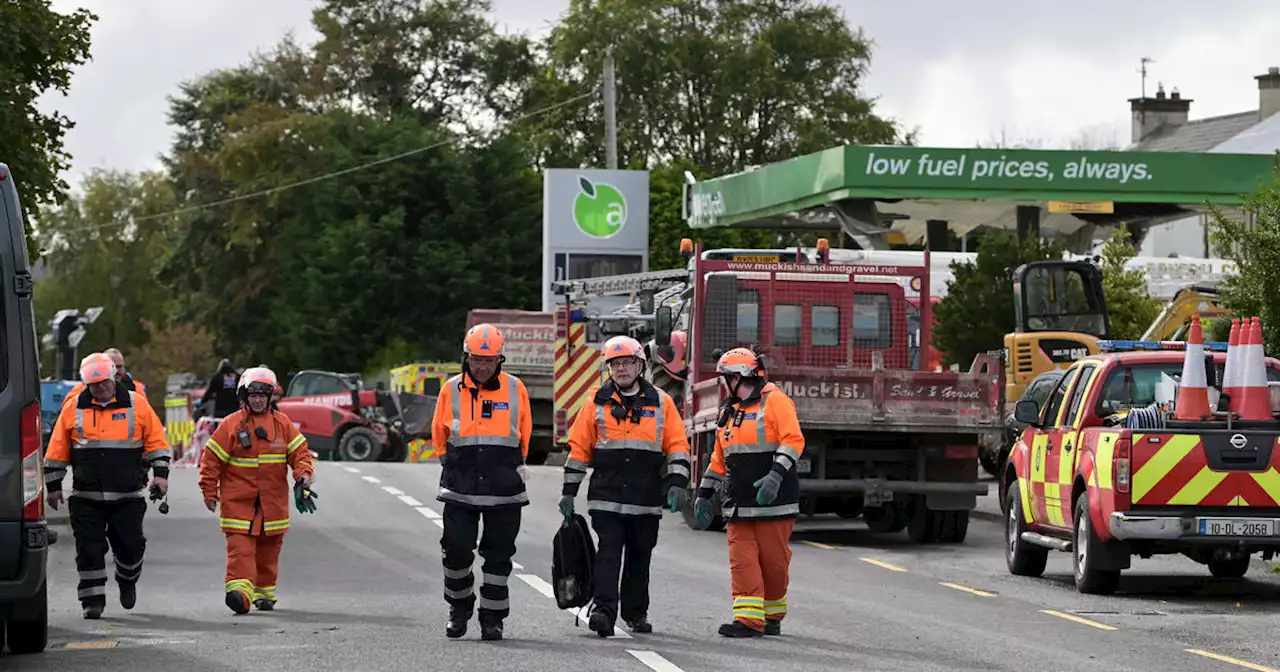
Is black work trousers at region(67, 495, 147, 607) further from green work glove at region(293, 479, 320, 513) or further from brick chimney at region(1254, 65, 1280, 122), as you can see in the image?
brick chimney at region(1254, 65, 1280, 122)

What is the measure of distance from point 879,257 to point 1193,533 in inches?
793

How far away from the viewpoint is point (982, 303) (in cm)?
3184

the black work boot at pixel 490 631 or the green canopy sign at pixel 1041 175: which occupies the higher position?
the green canopy sign at pixel 1041 175

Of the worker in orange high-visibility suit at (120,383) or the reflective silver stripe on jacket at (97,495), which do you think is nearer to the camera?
the reflective silver stripe on jacket at (97,495)

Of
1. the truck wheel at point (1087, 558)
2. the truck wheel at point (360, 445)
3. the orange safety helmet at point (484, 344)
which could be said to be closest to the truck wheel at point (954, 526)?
the truck wheel at point (1087, 558)

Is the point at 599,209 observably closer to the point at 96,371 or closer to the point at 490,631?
the point at 96,371

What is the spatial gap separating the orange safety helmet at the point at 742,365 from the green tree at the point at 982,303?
18.2 meters

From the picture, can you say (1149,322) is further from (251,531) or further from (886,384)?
(251,531)

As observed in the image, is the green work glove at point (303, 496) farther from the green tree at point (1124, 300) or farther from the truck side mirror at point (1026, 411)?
the green tree at point (1124, 300)

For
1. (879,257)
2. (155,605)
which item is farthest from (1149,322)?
(155,605)

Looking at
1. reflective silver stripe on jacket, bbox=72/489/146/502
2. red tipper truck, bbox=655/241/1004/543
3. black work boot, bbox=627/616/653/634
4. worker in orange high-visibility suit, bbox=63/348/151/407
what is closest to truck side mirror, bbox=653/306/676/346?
red tipper truck, bbox=655/241/1004/543

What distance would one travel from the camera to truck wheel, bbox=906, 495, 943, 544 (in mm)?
22219

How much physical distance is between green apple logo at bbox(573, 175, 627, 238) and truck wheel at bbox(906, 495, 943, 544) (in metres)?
29.6

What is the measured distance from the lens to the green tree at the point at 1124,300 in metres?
33.0
